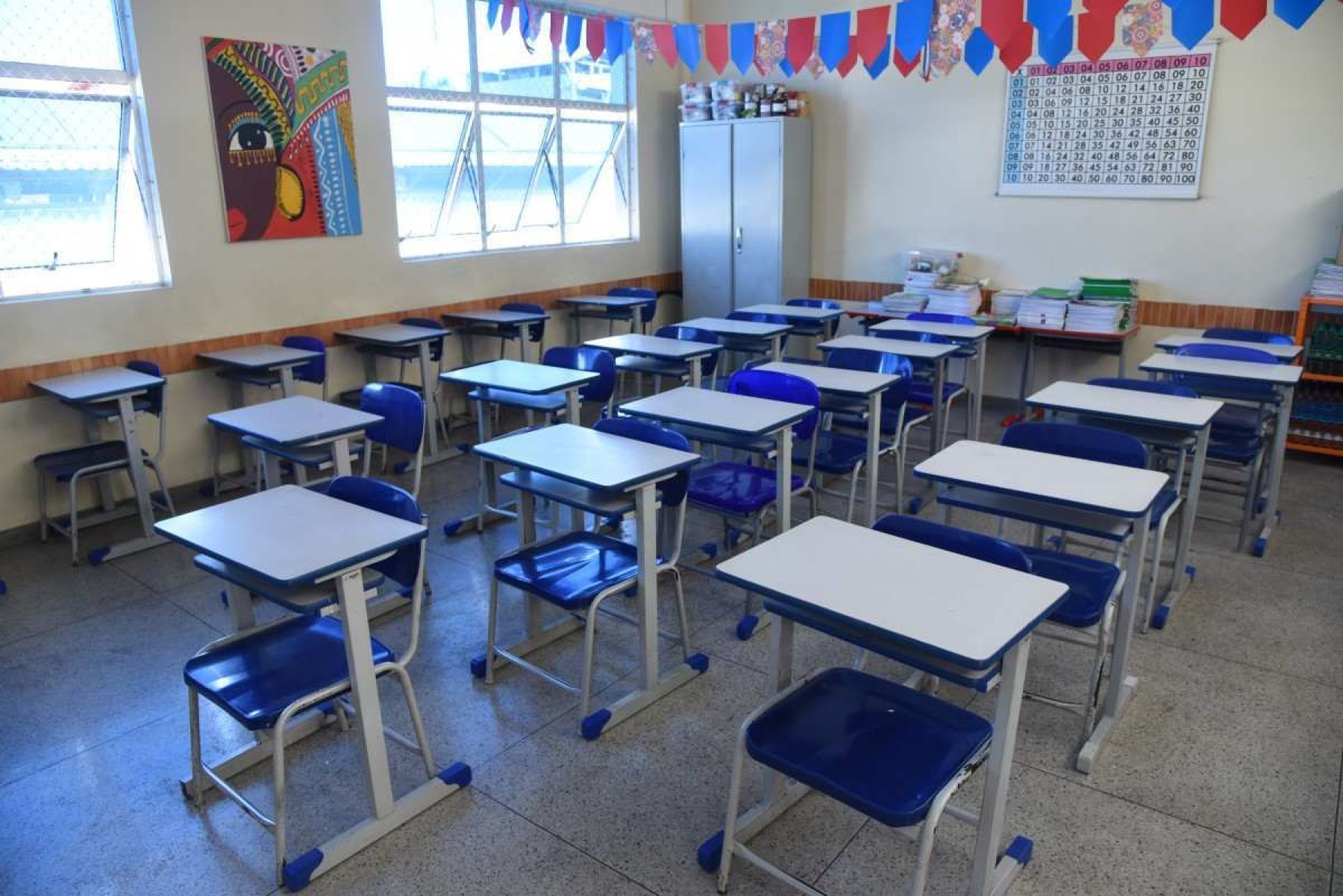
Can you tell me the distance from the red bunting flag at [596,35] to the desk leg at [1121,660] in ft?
15.4

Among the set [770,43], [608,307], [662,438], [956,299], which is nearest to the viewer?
[662,438]

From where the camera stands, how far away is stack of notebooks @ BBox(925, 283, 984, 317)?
6.16m

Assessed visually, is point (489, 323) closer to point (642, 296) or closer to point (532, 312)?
point (532, 312)

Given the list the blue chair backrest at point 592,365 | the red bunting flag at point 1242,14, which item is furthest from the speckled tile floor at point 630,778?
the red bunting flag at point 1242,14

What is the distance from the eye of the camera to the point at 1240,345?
172 inches

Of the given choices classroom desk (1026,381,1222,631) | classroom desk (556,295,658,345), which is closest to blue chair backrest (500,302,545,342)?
classroom desk (556,295,658,345)

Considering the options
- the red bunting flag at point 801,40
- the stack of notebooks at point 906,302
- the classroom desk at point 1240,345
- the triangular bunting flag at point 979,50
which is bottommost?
the classroom desk at point 1240,345

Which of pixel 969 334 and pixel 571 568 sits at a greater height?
pixel 969 334

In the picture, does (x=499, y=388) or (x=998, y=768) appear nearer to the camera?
(x=998, y=768)

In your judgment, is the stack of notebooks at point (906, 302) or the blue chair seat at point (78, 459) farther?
the stack of notebooks at point (906, 302)

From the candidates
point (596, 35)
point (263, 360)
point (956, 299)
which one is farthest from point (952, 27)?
point (263, 360)

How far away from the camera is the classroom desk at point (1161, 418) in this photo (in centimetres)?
329

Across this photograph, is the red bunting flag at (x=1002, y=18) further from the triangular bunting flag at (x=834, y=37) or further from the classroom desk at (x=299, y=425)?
the classroom desk at (x=299, y=425)

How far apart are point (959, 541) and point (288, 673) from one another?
5.52ft
